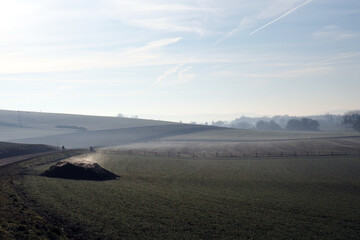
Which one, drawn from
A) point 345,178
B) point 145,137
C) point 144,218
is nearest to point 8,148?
point 144,218

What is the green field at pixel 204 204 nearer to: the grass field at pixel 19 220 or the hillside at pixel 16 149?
the grass field at pixel 19 220

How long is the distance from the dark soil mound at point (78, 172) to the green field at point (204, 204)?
212 cm

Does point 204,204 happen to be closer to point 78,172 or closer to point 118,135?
point 78,172

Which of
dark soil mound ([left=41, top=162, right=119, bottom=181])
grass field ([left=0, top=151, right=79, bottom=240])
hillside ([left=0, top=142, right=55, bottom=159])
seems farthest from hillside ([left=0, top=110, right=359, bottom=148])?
grass field ([left=0, top=151, right=79, bottom=240])

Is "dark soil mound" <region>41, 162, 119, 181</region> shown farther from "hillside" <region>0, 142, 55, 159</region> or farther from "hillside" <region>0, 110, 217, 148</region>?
"hillside" <region>0, 110, 217, 148</region>

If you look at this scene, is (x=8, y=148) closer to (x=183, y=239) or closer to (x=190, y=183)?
(x=190, y=183)

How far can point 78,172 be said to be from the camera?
4125 centimetres

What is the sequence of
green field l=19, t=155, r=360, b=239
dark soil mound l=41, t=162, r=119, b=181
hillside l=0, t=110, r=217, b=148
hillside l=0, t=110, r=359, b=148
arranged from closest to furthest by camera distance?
green field l=19, t=155, r=360, b=239
dark soil mound l=41, t=162, r=119, b=181
hillside l=0, t=110, r=359, b=148
hillside l=0, t=110, r=217, b=148

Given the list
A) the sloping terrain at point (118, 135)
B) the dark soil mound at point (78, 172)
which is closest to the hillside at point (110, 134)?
the sloping terrain at point (118, 135)

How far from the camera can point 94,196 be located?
30.7 metres

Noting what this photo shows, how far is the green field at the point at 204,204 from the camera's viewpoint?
875 inches

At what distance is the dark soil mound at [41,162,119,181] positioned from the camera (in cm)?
4050

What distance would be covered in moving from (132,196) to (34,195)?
1002cm

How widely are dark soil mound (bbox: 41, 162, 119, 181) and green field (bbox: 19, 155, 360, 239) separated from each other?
212 cm
